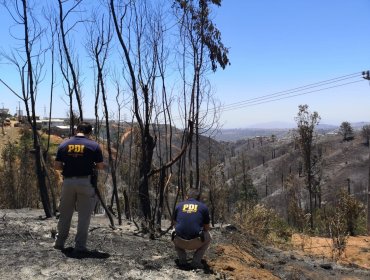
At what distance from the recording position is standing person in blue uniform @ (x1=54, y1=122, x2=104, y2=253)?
5.97m

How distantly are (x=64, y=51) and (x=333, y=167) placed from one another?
94.7 m

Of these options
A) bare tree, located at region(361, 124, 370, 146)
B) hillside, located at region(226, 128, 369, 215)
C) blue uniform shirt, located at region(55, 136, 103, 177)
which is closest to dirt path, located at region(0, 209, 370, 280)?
blue uniform shirt, located at region(55, 136, 103, 177)

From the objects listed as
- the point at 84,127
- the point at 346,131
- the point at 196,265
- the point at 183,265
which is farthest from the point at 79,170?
the point at 346,131

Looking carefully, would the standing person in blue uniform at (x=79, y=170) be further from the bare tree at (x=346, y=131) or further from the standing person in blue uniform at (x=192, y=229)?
the bare tree at (x=346, y=131)

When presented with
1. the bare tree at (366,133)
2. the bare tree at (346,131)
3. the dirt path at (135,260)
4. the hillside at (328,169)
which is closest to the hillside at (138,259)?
the dirt path at (135,260)

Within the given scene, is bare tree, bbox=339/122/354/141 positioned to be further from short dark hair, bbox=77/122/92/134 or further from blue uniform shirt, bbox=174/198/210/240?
short dark hair, bbox=77/122/92/134

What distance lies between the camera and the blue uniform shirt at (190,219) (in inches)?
244

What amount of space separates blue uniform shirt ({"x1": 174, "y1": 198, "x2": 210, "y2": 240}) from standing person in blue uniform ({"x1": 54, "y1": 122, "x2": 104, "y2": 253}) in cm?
126

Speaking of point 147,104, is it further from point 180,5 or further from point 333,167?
point 333,167

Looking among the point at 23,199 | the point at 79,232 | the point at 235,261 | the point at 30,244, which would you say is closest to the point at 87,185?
the point at 79,232

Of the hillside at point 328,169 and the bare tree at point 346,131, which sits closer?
the hillside at point 328,169

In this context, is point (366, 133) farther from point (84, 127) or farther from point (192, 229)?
point (84, 127)

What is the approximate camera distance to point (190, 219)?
6.22m

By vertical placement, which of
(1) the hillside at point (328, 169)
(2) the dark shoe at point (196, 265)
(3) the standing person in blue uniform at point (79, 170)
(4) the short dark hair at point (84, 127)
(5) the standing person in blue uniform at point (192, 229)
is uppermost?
(4) the short dark hair at point (84, 127)
